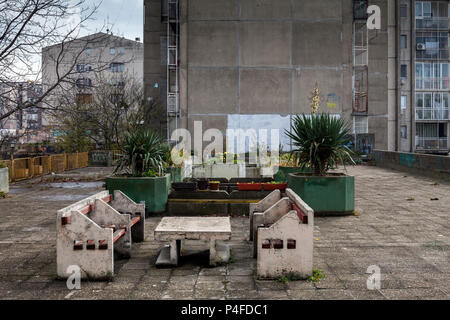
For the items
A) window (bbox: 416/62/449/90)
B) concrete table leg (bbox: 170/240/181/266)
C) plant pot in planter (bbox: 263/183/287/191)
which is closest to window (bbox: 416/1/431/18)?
window (bbox: 416/62/449/90)

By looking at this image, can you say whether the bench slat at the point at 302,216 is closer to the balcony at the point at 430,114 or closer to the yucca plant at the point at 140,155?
the yucca plant at the point at 140,155

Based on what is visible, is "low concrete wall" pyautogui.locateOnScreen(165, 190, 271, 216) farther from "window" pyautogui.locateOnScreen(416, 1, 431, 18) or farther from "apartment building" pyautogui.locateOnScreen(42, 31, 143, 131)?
"window" pyautogui.locateOnScreen(416, 1, 431, 18)

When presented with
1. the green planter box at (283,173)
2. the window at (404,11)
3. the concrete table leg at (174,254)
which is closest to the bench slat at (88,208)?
the concrete table leg at (174,254)

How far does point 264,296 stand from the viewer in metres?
4.66

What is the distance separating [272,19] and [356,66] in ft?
23.2

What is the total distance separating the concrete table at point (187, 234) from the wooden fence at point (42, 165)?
14911mm

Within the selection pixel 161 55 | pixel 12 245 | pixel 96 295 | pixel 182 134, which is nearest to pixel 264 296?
pixel 96 295

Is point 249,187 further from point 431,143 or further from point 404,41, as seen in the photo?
point 431,143

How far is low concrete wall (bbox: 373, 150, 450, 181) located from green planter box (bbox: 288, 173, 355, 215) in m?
9.94

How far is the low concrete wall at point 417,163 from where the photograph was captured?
59.4ft

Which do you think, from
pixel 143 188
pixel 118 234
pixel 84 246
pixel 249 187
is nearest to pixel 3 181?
pixel 143 188

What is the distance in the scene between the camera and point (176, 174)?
1276 centimetres

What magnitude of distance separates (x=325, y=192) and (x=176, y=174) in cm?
473

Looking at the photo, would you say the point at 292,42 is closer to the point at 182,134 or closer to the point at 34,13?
the point at 182,134
